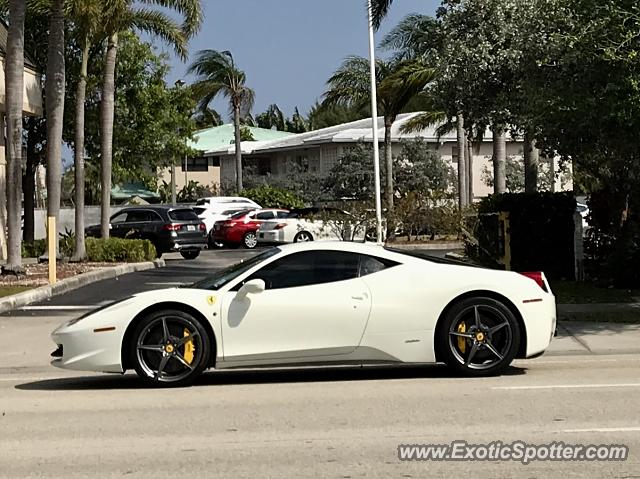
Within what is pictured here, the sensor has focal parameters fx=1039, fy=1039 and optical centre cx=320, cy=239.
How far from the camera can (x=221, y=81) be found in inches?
2108

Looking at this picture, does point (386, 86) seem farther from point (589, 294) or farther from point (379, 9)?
point (589, 294)

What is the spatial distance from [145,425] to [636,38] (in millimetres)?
8466

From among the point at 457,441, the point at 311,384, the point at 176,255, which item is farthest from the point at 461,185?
the point at 457,441

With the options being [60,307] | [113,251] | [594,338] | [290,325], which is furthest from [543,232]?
[113,251]

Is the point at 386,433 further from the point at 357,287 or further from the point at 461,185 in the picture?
the point at 461,185

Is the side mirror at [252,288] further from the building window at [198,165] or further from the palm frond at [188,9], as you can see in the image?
the building window at [198,165]

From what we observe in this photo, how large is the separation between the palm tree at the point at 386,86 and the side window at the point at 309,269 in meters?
22.3

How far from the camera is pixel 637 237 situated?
17.0 m

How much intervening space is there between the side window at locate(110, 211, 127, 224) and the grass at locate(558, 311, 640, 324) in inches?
811

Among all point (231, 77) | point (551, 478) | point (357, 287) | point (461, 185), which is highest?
point (231, 77)

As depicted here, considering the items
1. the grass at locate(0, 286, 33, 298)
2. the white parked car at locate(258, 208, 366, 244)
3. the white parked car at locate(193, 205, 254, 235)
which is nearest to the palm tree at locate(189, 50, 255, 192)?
the white parked car at locate(193, 205, 254, 235)

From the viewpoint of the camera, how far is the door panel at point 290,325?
371 inches

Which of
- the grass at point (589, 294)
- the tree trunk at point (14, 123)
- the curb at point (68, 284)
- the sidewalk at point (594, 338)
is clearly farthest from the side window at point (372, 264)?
the tree trunk at point (14, 123)

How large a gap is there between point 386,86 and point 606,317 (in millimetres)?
21417
